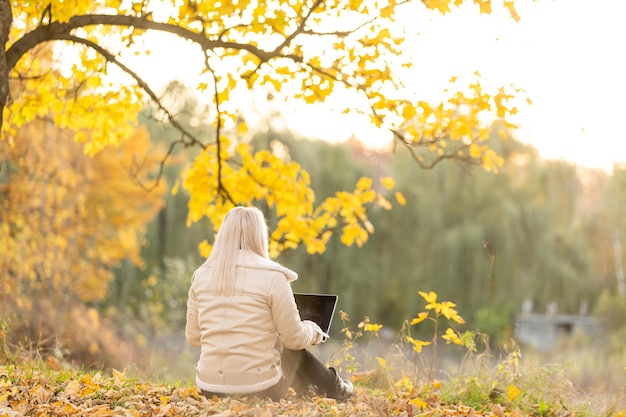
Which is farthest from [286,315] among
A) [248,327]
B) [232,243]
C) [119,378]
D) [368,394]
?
[119,378]

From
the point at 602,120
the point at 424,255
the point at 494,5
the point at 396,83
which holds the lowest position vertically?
the point at 424,255

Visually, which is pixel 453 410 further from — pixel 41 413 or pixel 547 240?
pixel 547 240

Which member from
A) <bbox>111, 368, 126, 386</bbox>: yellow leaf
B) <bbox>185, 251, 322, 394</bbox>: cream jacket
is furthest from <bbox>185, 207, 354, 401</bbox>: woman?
<bbox>111, 368, 126, 386</bbox>: yellow leaf

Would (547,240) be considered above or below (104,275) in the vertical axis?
above

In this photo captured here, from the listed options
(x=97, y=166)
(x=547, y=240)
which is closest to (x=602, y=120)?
(x=547, y=240)

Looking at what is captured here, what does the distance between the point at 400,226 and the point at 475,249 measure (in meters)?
1.61

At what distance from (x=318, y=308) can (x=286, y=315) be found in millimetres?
485

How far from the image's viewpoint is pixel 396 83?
17.7 feet

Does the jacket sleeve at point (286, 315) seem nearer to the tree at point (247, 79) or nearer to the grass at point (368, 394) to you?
the grass at point (368, 394)

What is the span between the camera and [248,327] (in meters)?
3.64

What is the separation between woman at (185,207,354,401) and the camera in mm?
3586

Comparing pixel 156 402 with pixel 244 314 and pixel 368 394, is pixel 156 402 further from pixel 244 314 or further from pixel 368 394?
pixel 368 394

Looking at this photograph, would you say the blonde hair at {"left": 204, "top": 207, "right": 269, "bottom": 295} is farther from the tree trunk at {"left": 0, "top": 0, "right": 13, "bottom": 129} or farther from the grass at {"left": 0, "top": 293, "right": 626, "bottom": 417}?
the tree trunk at {"left": 0, "top": 0, "right": 13, "bottom": 129}

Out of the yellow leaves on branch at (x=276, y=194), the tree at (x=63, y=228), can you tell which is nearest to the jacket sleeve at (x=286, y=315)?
the yellow leaves on branch at (x=276, y=194)
